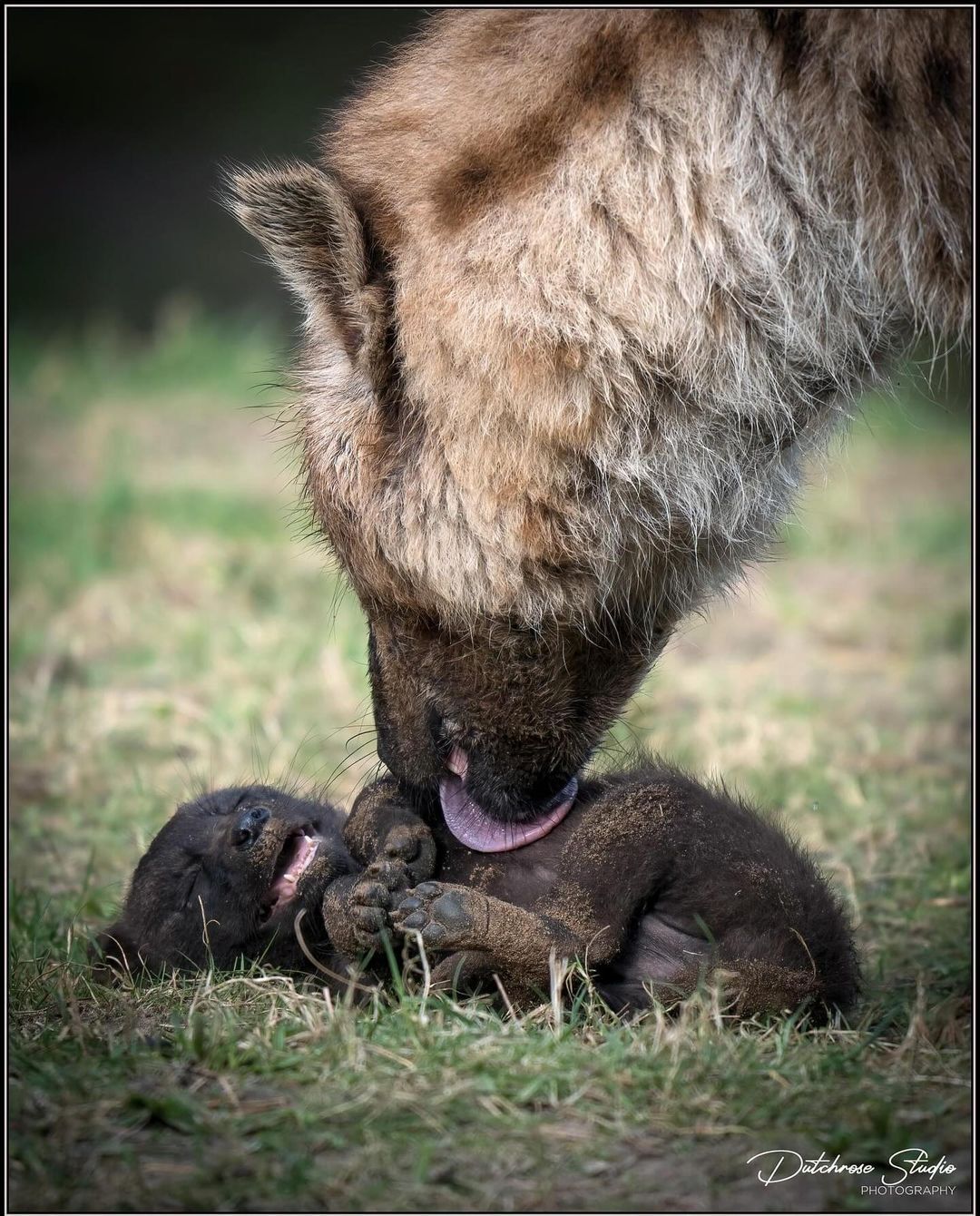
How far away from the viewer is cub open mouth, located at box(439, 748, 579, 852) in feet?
11.6

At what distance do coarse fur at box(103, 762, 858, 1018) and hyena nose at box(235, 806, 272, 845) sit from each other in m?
0.01

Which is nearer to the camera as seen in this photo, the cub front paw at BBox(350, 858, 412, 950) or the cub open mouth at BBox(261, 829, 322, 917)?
the cub front paw at BBox(350, 858, 412, 950)

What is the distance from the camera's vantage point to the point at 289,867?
3.68 metres

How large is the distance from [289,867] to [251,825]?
0.16 metres

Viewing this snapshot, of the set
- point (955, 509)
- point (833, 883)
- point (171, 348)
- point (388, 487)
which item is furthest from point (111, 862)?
point (171, 348)

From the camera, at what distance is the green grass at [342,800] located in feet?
7.97

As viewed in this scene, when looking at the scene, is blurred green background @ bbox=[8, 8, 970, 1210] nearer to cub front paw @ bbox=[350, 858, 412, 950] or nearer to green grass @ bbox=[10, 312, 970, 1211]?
green grass @ bbox=[10, 312, 970, 1211]

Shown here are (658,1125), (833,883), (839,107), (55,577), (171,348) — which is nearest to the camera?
(658,1125)

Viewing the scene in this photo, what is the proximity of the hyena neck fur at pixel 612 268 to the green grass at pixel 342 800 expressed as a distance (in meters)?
0.70

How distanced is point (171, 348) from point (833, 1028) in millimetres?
8435

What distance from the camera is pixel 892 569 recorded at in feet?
25.0

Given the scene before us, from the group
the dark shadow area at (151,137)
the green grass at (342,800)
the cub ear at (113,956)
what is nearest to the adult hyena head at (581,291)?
the green grass at (342,800)

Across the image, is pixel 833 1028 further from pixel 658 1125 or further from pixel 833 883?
pixel 833 883
